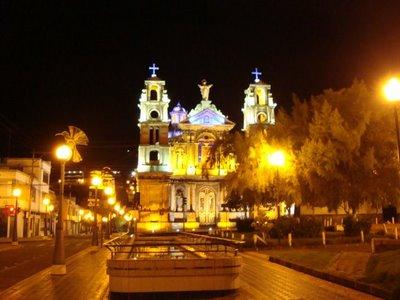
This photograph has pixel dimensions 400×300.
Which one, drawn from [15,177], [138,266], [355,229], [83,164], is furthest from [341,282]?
[83,164]

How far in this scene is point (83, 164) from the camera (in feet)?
264

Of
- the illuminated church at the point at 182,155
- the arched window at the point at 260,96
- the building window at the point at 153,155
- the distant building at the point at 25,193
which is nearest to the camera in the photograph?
the distant building at the point at 25,193

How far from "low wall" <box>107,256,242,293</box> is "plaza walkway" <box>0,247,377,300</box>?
0.32 m

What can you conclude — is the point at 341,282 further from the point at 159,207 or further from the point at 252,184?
the point at 159,207

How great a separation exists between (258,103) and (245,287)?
2505 inches

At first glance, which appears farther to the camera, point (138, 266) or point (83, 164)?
point (83, 164)

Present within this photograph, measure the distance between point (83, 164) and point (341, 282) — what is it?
7037cm

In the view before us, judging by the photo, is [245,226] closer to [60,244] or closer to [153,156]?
[153,156]

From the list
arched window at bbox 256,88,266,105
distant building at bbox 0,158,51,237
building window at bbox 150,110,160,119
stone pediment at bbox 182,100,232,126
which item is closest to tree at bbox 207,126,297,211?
distant building at bbox 0,158,51,237

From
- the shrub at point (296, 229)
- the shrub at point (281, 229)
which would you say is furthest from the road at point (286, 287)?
the shrub at point (296, 229)

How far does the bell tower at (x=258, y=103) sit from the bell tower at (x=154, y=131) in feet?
38.7

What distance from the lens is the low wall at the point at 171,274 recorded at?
37.6 feet

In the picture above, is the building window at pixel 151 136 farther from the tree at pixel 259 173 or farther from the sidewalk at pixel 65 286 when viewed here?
the sidewalk at pixel 65 286

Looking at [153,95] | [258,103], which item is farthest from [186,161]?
[258,103]
